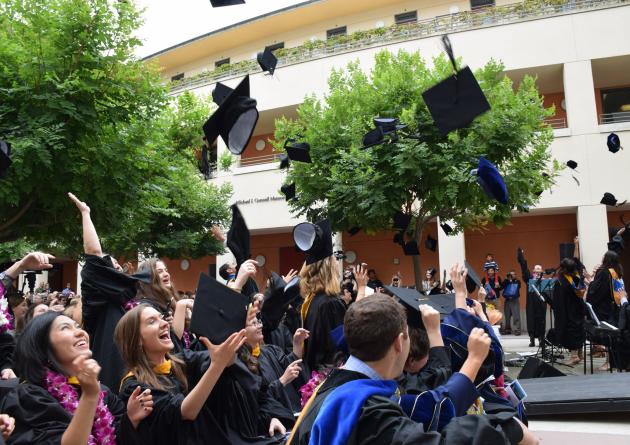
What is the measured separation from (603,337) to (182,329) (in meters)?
7.59

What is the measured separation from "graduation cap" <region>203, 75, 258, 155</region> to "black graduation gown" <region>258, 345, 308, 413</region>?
1914 millimetres

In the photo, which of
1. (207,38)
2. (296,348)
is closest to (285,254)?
(207,38)

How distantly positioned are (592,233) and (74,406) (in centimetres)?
1638

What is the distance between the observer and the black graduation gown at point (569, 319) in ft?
32.9

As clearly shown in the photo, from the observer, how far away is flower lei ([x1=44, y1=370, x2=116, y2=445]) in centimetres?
280

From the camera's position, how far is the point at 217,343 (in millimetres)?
2971

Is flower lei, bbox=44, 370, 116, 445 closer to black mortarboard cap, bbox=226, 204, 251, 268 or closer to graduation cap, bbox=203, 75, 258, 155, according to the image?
black mortarboard cap, bbox=226, 204, 251, 268

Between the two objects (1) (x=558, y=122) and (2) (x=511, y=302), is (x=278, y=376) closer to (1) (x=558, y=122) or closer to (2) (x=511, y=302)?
(2) (x=511, y=302)

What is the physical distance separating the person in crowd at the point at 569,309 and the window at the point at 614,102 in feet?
31.9

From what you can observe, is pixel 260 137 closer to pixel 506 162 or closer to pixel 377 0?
pixel 377 0

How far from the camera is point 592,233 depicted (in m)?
16.2

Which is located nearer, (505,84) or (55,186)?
(55,186)

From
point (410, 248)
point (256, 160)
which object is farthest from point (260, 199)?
point (410, 248)

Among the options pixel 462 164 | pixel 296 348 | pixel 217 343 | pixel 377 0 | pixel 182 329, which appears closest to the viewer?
pixel 217 343
